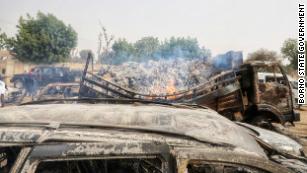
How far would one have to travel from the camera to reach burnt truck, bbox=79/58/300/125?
8.66 m

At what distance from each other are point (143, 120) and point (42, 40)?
102ft

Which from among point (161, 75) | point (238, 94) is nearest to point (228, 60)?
point (161, 75)

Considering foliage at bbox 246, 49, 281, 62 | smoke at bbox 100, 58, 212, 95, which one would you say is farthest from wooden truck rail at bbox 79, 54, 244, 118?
foliage at bbox 246, 49, 281, 62

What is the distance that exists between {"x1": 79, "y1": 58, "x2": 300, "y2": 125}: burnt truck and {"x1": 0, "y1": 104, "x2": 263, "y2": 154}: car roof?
5.47 m

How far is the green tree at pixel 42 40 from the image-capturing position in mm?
31656

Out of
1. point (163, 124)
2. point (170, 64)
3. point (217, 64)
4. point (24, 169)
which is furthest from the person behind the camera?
point (170, 64)

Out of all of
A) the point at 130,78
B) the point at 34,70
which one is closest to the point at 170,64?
the point at 130,78

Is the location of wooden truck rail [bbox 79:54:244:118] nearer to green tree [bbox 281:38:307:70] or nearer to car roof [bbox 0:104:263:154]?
car roof [bbox 0:104:263:154]

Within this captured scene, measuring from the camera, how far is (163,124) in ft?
8.11

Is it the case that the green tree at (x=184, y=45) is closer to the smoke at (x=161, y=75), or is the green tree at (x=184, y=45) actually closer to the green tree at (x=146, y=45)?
the green tree at (x=146, y=45)

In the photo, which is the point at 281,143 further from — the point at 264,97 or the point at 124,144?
the point at 264,97

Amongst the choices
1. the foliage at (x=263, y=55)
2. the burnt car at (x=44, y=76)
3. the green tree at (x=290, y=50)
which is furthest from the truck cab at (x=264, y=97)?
the foliage at (x=263, y=55)

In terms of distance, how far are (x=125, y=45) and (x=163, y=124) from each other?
144 ft

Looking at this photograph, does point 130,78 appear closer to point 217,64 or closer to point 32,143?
point 217,64
